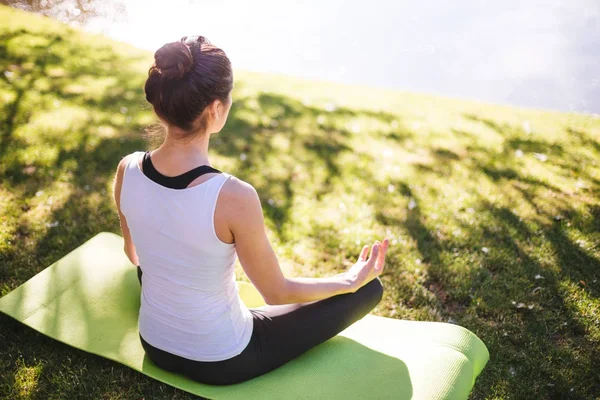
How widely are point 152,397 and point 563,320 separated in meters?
2.76

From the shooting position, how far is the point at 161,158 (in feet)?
6.48

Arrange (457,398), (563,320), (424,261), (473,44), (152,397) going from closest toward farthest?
(457,398) < (152,397) < (563,320) < (424,261) < (473,44)

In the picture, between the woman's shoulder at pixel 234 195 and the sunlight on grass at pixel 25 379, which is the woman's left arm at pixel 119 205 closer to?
the woman's shoulder at pixel 234 195

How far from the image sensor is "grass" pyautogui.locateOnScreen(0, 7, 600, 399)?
2994 mm

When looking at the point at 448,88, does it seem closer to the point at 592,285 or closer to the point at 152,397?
the point at 592,285

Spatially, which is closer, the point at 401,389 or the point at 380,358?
the point at 401,389

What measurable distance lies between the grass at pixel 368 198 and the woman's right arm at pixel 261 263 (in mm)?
1031

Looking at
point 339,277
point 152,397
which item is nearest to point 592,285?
point 339,277

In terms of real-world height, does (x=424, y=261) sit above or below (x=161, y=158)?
below

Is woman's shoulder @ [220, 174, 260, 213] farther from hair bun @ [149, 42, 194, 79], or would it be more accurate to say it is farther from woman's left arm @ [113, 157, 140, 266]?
woman's left arm @ [113, 157, 140, 266]

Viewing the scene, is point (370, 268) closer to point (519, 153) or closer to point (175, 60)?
point (175, 60)

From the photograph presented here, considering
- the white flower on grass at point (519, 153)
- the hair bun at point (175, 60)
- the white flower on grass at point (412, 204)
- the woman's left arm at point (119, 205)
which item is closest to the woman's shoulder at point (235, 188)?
the hair bun at point (175, 60)

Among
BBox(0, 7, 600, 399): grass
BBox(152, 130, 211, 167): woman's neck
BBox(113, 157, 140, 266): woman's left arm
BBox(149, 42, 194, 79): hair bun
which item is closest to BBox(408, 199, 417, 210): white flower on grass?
BBox(0, 7, 600, 399): grass

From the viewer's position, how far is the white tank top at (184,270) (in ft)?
6.15
